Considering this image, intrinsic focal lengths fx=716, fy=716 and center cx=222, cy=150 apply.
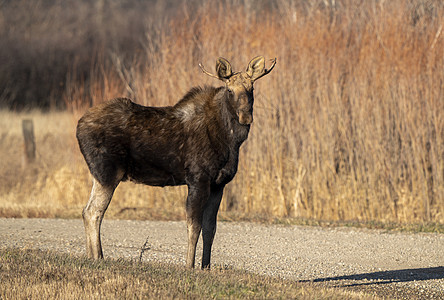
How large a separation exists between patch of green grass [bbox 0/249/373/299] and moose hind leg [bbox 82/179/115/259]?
407 mm

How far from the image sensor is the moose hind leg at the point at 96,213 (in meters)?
7.76

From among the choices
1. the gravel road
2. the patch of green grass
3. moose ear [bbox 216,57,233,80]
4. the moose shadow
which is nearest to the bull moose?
moose ear [bbox 216,57,233,80]

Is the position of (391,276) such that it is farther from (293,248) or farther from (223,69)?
(223,69)

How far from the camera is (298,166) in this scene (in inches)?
561

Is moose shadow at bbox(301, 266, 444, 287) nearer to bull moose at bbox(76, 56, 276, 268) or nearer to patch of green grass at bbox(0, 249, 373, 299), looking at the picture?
patch of green grass at bbox(0, 249, 373, 299)

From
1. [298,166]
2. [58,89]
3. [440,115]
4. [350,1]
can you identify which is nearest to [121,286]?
[298,166]

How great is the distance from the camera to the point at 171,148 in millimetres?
7812

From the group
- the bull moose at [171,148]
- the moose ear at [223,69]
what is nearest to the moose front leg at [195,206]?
the bull moose at [171,148]

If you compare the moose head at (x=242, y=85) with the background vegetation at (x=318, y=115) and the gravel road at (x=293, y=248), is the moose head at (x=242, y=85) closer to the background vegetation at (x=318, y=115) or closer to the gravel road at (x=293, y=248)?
the gravel road at (x=293, y=248)

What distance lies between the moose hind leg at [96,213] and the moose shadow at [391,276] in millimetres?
2673

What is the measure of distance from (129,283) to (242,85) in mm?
2452

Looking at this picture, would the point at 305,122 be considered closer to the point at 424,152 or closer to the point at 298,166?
the point at 298,166

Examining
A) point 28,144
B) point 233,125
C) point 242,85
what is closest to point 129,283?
point 233,125

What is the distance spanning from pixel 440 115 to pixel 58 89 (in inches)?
1108
